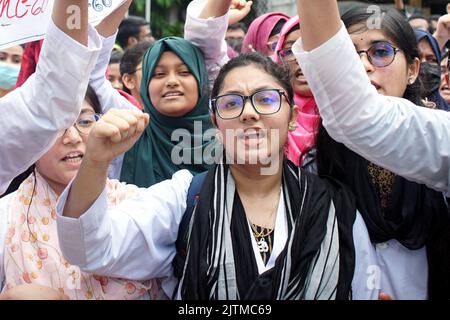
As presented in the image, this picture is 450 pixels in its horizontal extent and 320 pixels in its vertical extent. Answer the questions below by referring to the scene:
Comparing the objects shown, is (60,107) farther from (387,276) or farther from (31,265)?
(387,276)

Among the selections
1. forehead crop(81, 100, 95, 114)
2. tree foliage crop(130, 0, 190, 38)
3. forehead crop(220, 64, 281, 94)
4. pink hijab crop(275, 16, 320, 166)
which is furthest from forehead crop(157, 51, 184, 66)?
tree foliage crop(130, 0, 190, 38)

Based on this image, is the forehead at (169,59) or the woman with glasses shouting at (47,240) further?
the forehead at (169,59)

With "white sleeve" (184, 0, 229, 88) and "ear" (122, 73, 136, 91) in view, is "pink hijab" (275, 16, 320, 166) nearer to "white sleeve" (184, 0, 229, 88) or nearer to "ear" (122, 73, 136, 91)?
"white sleeve" (184, 0, 229, 88)

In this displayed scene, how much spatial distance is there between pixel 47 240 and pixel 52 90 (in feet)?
1.65

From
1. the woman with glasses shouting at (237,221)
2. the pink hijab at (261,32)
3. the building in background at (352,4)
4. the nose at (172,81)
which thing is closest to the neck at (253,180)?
the woman with glasses shouting at (237,221)

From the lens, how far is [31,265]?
178 centimetres

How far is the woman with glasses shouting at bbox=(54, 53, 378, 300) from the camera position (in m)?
1.56

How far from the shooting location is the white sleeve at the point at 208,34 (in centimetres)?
259

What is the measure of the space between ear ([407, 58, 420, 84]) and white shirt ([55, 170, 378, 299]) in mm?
532

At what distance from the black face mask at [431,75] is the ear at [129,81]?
63.1 inches

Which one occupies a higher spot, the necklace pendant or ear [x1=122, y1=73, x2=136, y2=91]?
ear [x1=122, y1=73, x2=136, y2=91]

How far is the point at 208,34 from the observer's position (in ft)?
8.65

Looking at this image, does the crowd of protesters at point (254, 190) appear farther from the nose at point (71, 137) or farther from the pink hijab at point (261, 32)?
the pink hijab at point (261, 32)
